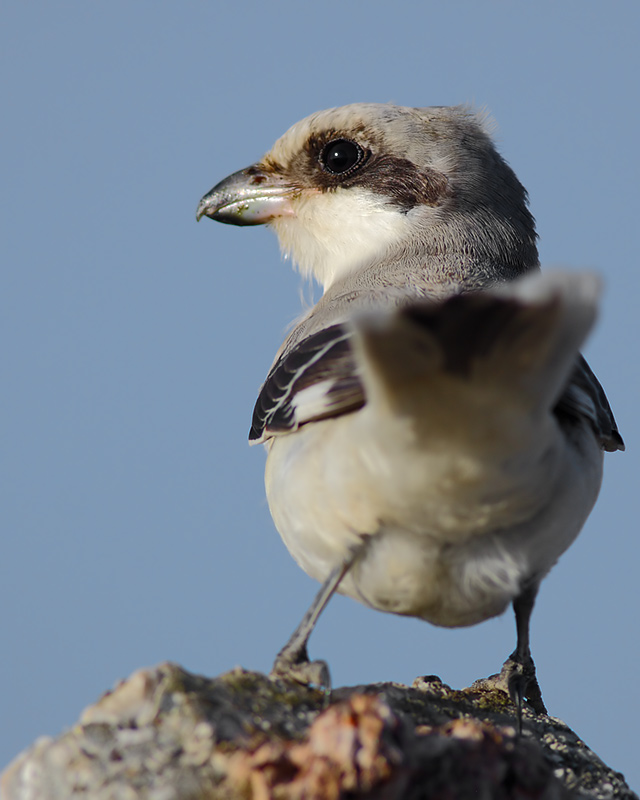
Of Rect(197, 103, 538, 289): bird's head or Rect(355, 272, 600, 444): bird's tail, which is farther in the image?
Rect(197, 103, 538, 289): bird's head

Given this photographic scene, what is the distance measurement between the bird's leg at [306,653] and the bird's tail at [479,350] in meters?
1.30

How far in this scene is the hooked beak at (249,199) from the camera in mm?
6531

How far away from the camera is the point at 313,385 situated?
448 centimetres

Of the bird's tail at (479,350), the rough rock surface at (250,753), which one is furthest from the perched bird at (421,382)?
the rough rock surface at (250,753)

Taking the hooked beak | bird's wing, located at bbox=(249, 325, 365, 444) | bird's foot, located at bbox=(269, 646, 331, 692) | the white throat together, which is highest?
the hooked beak

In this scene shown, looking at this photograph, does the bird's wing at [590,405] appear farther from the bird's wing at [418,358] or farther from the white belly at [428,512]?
the white belly at [428,512]

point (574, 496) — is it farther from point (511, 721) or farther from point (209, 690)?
point (209, 690)

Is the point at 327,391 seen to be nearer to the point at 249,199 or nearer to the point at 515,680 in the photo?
the point at 515,680

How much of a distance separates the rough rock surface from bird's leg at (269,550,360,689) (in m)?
0.37

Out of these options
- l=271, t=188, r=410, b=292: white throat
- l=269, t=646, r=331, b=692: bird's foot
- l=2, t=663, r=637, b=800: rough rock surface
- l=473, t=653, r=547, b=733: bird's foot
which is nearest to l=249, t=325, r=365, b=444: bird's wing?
l=271, t=188, r=410, b=292: white throat

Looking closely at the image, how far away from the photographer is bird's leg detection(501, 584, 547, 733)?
202 inches

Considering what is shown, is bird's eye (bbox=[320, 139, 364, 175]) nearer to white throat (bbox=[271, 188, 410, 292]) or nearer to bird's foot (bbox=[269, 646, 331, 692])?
white throat (bbox=[271, 188, 410, 292])

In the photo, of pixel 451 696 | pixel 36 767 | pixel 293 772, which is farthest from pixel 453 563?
pixel 36 767

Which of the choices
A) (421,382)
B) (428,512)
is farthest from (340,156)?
(421,382)
